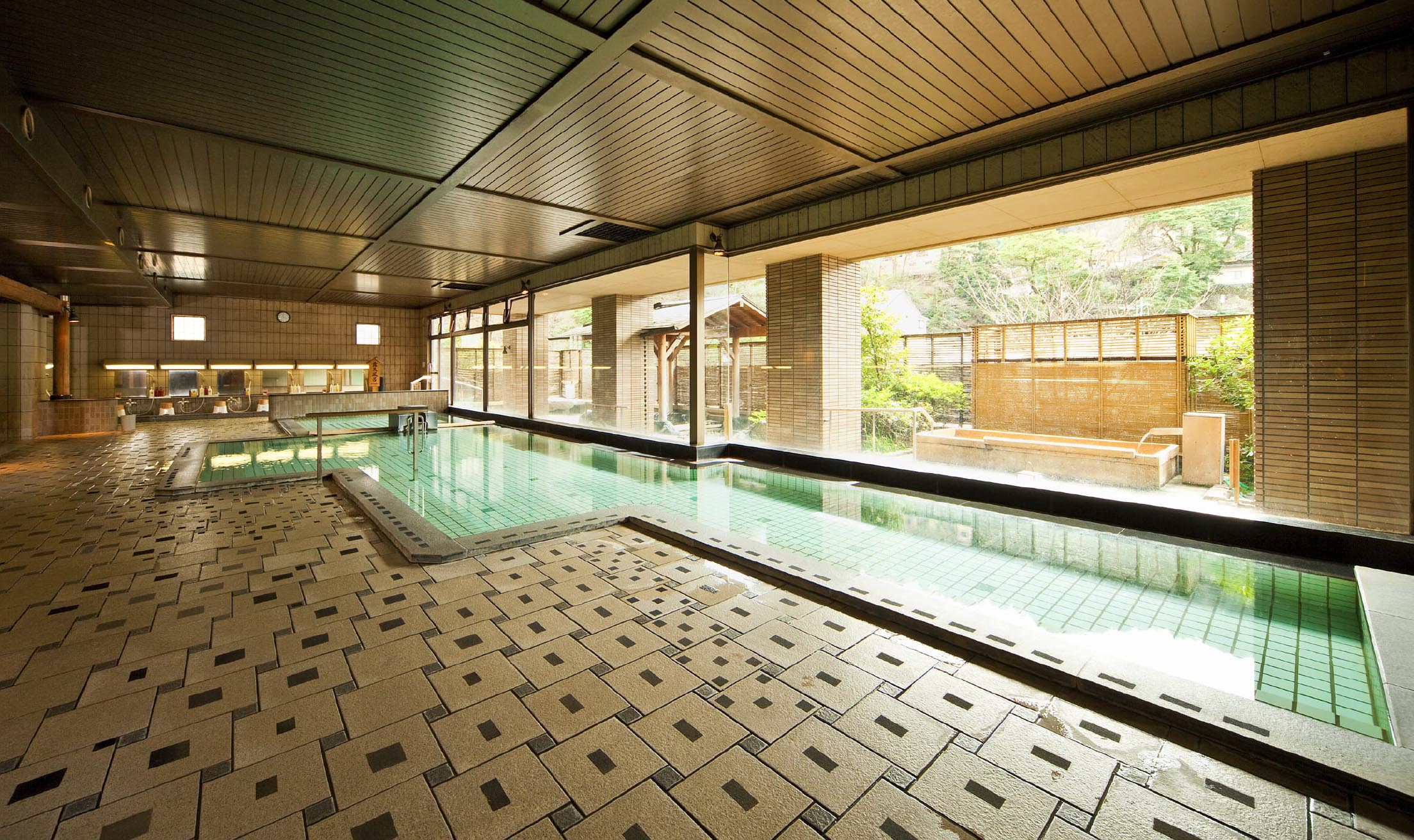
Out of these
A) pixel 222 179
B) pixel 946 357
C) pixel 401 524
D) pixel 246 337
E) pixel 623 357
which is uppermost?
pixel 222 179

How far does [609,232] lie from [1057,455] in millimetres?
6274

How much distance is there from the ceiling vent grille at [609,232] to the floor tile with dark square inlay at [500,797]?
262 inches

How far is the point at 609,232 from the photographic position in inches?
310

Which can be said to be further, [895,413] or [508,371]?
[508,371]

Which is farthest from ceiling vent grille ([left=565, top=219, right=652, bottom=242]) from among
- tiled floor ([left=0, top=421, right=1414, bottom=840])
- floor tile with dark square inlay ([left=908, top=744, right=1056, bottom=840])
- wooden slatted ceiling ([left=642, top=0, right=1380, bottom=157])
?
floor tile with dark square inlay ([left=908, top=744, right=1056, bottom=840])

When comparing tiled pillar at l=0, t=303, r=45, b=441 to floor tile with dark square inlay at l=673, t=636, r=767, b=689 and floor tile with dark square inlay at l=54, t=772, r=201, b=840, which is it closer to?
floor tile with dark square inlay at l=54, t=772, r=201, b=840

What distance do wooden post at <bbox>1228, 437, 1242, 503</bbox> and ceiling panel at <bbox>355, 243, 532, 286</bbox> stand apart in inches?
385

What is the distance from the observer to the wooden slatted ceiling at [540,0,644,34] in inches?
114

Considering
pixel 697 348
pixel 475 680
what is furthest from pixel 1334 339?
pixel 475 680

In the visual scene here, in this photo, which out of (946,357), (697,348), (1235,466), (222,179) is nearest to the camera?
(1235,466)

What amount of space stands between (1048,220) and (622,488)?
5.01 meters

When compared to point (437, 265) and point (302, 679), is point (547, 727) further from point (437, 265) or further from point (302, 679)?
point (437, 265)

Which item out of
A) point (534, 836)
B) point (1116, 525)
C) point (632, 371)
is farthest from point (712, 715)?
point (632, 371)

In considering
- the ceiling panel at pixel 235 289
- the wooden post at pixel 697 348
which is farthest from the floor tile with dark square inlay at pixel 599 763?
the ceiling panel at pixel 235 289
